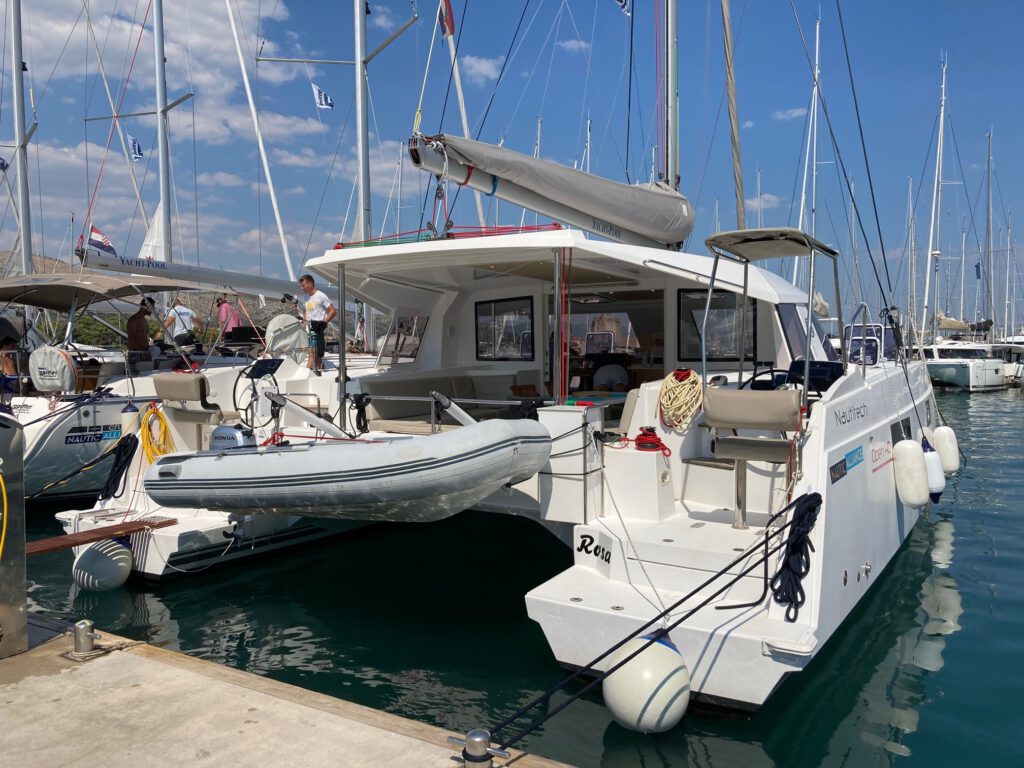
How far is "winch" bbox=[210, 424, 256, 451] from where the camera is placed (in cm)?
593

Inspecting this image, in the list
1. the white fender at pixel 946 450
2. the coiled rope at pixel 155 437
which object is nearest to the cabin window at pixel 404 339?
the coiled rope at pixel 155 437

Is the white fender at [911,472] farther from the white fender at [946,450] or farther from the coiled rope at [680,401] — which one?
the white fender at [946,450]

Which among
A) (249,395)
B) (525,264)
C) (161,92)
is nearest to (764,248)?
(525,264)

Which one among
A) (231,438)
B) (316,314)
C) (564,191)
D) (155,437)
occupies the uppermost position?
(564,191)

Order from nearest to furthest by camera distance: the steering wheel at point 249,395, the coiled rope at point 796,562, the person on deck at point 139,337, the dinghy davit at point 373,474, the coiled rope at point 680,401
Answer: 1. the coiled rope at point 796,562
2. the dinghy davit at point 373,474
3. the coiled rope at point 680,401
4. the steering wheel at point 249,395
5. the person on deck at point 139,337

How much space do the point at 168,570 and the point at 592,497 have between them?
373cm

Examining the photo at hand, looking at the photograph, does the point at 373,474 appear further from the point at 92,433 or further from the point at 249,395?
the point at 92,433

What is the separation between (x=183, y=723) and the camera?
3.36 m

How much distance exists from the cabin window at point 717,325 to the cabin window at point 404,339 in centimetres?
291

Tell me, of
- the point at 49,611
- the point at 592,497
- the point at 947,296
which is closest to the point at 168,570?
the point at 49,611

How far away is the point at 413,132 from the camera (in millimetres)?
6051

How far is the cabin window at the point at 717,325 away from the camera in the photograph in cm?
740

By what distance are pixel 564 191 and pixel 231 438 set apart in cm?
340

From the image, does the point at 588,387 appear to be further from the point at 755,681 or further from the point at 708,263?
the point at 755,681
